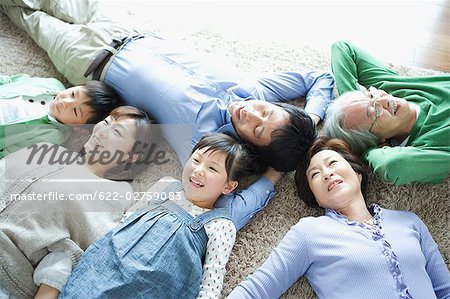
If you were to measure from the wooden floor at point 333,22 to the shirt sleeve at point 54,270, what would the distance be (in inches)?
41.1

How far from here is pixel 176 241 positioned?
1.25m

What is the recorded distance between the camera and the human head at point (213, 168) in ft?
4.47

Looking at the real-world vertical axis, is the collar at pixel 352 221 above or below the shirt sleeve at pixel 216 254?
above

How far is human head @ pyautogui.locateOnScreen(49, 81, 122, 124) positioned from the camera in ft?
5.14

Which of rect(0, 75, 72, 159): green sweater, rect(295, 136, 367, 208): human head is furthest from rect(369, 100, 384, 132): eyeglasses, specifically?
rect(0, 75, 72, 159): green sweater

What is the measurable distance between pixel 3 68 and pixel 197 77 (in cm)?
69

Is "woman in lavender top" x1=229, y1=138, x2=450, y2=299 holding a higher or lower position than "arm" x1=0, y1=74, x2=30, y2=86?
lower

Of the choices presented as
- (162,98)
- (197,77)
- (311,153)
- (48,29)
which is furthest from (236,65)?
(48,29)

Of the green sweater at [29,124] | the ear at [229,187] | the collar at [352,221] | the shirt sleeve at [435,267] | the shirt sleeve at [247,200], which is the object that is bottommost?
the shirt sleeve at [435,267]

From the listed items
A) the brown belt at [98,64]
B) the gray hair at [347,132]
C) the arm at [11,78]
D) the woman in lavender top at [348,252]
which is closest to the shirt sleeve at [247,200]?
the woman in lavender top at [348,252]

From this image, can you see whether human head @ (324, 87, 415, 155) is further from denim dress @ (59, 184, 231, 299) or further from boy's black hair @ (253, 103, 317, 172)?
denim dress @ (59, 184, 231, 299)

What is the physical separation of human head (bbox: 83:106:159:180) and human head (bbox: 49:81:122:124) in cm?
4

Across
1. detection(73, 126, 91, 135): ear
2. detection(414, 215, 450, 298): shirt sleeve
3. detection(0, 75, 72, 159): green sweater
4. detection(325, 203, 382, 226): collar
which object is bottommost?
detection(414, 215, 450, 298): shirt sleeve

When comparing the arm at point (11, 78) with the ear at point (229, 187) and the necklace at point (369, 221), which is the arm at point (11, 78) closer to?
the ear at point (229, 187)
